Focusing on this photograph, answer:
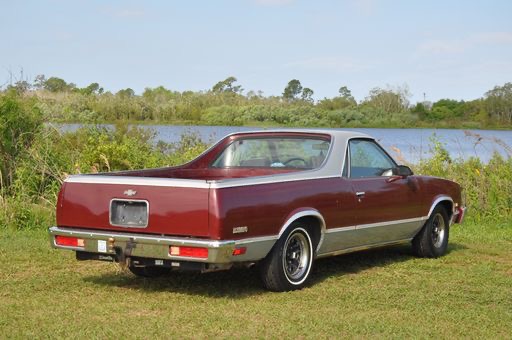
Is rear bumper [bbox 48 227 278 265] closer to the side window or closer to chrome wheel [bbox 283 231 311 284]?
chrome wheel [bbox 283 231 311 284]

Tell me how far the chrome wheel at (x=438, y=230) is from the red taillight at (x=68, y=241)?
4.50 metres

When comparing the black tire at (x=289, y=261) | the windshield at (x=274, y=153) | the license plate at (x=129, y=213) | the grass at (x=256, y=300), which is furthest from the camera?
the windshield at (x=274, y=153)

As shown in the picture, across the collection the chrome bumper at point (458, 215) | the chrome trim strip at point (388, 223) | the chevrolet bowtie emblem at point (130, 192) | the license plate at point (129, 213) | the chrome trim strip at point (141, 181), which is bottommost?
the chrome bumper at point (458, 215)

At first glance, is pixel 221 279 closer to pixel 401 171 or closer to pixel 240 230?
pixel 240 230

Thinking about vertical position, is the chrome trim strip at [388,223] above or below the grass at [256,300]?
above

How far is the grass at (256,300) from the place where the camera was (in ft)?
22.2

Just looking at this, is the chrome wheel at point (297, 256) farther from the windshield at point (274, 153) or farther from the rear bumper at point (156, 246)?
the windshield at point (274, 153)

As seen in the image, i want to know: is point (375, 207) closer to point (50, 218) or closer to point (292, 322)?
point (292, 322)

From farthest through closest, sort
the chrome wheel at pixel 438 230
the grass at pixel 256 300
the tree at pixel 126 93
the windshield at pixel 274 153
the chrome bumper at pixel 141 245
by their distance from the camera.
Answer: the tree at pixel 126 93 → the chrome wheel at pixel 438 230 → the windshield at pixel 274 153 → the chrome bumper at pixel 141 245 → the grass at pixel 256 300

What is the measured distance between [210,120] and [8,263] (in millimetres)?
21375

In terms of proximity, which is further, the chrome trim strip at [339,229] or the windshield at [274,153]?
the windshield at [274,153]

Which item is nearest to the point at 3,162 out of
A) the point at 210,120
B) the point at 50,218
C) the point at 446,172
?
the point at 50,218

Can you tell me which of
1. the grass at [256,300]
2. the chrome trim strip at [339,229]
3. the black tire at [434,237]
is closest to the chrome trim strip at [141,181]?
the grass at [256,300]

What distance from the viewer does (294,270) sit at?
8500 millimetres
